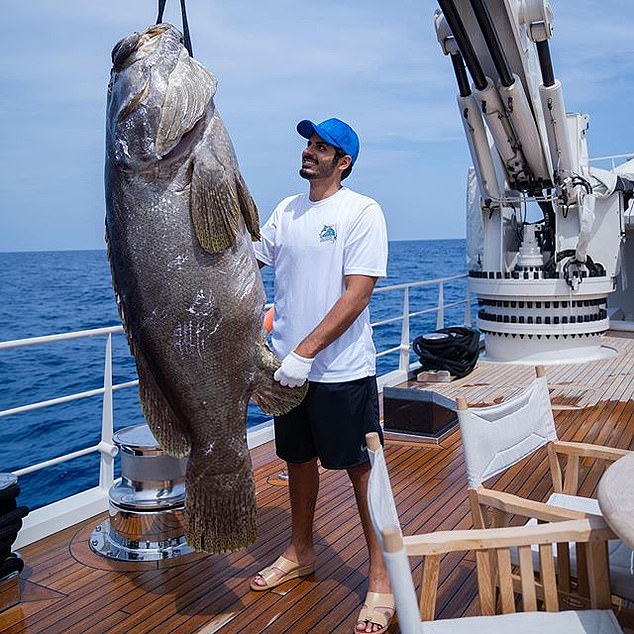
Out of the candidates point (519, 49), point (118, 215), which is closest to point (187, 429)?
point (118, 215)

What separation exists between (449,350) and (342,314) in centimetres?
452

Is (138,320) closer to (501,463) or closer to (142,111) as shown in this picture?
(142,111)

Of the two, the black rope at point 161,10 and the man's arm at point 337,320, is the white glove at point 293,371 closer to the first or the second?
the man's arm at point 337,320

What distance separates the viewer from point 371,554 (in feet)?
8.67

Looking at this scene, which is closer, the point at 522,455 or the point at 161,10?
the point at 161,10

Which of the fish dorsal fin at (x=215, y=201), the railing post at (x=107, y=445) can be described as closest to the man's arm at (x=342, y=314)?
the fish dorsal fin at (x=215, y=201)

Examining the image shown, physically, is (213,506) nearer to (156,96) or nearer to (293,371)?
(293,371)

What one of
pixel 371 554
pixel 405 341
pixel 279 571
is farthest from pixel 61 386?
pixel 371 554

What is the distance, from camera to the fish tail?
87.7 inches

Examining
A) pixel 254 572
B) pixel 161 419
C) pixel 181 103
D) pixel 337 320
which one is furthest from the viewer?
pixel 254 572

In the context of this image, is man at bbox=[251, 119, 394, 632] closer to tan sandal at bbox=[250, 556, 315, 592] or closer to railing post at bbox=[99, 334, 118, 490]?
tan sandal at bbox=[250, 556, 315, 592]

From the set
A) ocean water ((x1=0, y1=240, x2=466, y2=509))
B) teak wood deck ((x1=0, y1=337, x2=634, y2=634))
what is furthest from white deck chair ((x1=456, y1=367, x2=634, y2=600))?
ocean water ((x1=0, y1=240, x2=466, y2=509))

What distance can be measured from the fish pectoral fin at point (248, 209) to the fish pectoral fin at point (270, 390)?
1.18 feet

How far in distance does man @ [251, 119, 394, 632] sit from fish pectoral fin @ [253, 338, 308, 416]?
0.14 m
